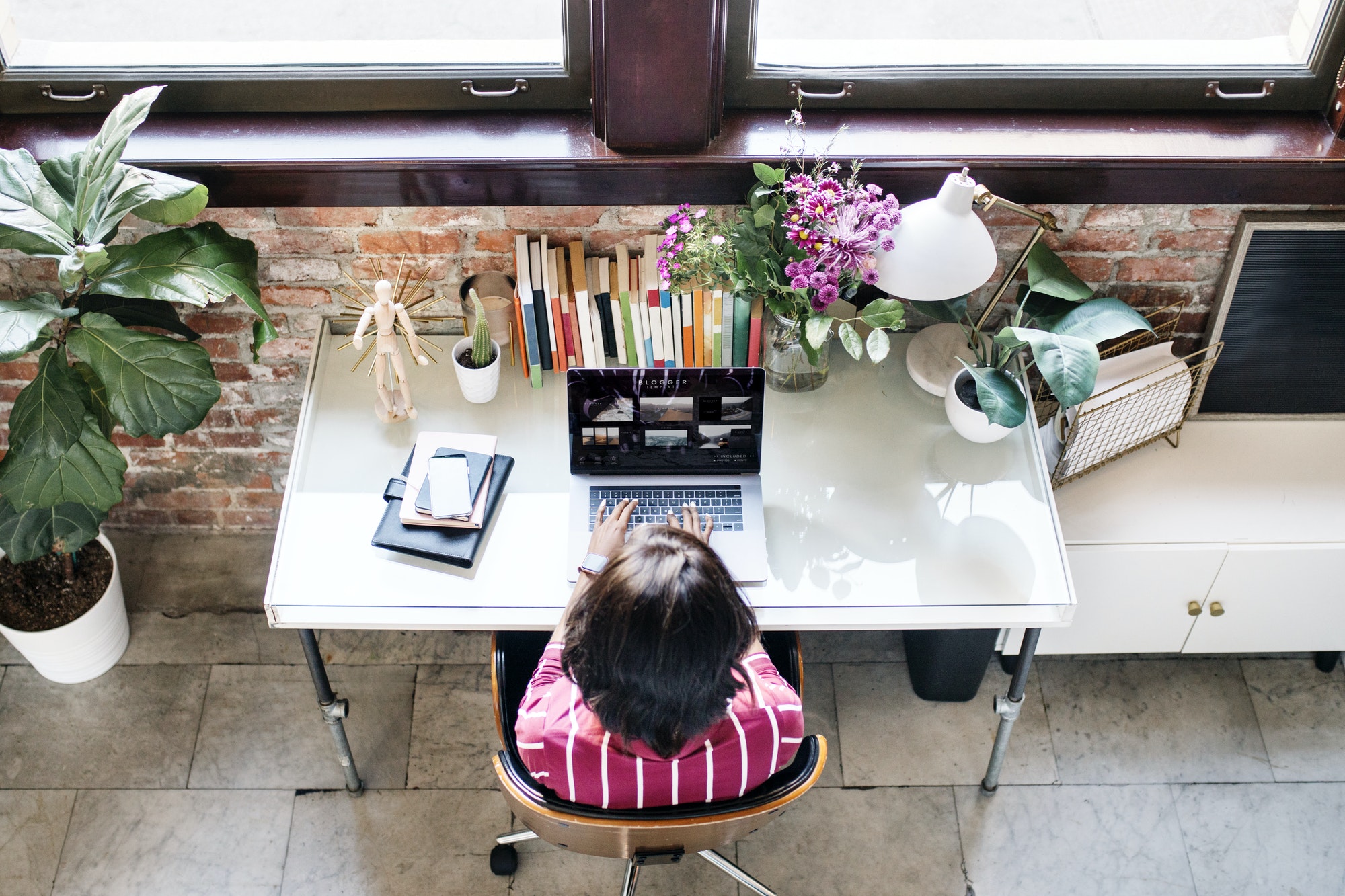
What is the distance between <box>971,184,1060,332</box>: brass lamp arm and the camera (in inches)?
72.0

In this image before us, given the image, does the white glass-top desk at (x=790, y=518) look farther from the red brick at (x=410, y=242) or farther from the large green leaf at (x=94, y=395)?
the large green leaf at (x=94, y=395)

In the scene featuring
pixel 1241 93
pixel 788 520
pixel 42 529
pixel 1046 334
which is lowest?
pixel 42 529

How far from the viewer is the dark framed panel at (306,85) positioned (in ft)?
6.91

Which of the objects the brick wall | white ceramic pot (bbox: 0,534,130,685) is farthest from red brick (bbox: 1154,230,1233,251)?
white ceramic pot (bbox: 0,534,130,685)

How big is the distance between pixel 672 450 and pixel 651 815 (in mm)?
685

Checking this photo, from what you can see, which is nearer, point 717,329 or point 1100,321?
point 1100,321

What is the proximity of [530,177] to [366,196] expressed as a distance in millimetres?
330

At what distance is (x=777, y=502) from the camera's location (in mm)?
2059

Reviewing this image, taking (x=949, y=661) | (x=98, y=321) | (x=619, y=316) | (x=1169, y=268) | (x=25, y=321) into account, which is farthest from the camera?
(x=949, y=661)

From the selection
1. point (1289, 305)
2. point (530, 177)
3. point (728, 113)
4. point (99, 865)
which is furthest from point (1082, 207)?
point (99, 865)

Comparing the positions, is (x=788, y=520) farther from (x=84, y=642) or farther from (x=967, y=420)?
(x=84, y=642)

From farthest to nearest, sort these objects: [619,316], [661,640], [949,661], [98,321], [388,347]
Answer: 1. [949,661]
2. [619,316]
3. [388,347]
4. [98,321]
5. [661,640]

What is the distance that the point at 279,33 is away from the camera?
2117 mm

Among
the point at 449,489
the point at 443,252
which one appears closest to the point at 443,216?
the point at 443,252
